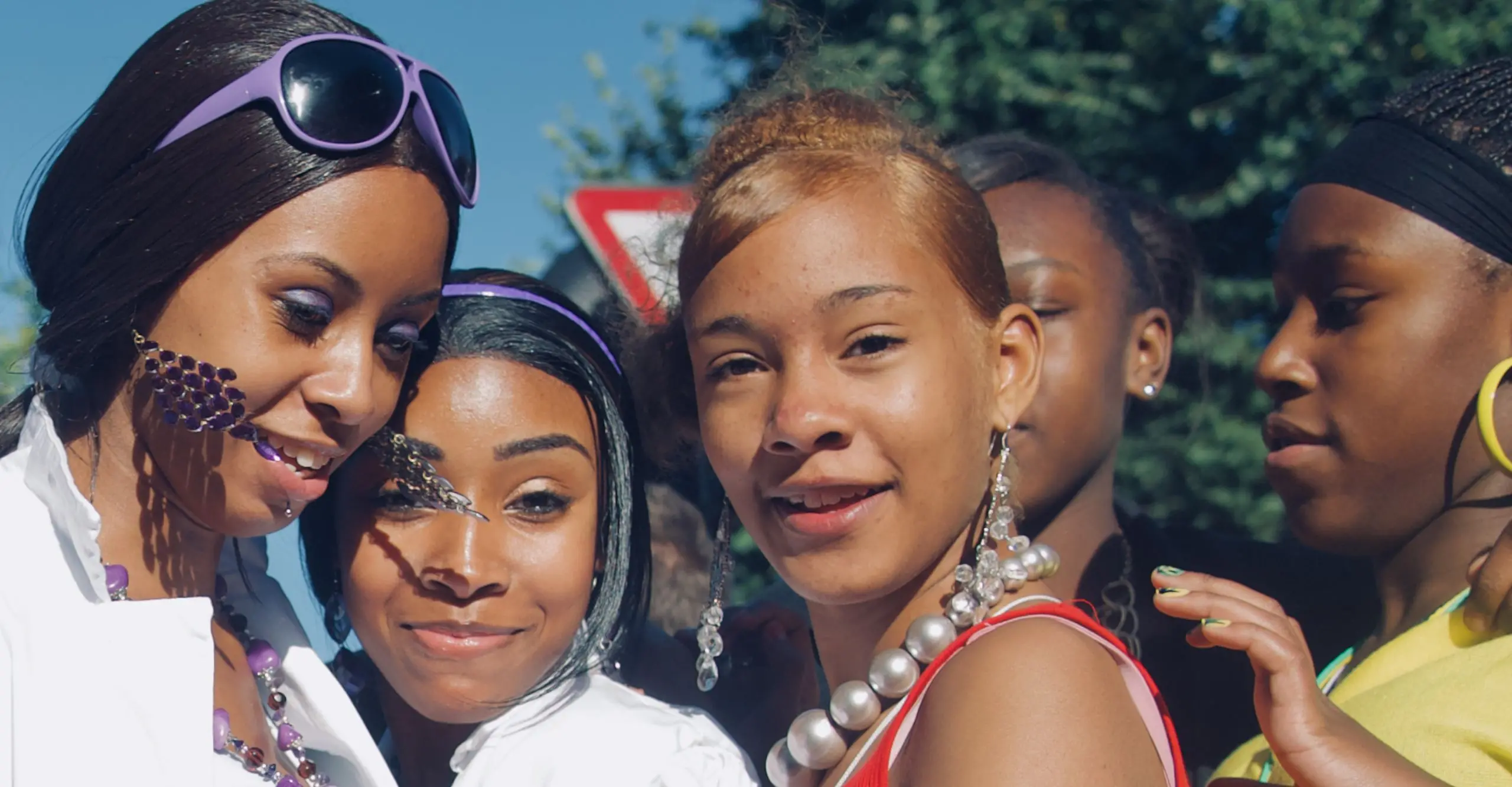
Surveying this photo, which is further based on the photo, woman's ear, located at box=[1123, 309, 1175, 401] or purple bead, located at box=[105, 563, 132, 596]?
woman's ear, located at box=[1123, 309, 1175, 401]

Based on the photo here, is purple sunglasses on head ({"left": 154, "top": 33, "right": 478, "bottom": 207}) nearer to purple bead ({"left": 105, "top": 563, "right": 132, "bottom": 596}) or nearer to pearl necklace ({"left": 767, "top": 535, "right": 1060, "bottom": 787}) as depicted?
purple bead ({"left": 105, "top": 563, "right": 132, "bottom": 596})

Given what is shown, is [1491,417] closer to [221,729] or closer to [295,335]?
[295,335]

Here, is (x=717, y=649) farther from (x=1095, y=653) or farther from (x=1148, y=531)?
(x=1148, y=531)

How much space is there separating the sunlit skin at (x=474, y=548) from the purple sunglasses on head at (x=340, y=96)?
410mm

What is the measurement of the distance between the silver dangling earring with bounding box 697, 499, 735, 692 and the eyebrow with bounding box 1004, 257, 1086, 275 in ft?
3.05

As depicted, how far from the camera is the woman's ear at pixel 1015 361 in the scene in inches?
84.8

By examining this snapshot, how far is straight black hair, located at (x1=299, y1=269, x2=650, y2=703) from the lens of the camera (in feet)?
8.21

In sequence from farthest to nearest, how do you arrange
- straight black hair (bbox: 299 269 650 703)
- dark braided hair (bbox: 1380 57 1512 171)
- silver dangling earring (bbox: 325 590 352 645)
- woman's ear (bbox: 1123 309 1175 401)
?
woman's ear (bbox: 1123 309 1175 401) < silver dangling earring (bbox: 325 590 352 645) < straight black hair (bbox: 299 269 650 703) < dark braided hair (bbox: 1380 57 1512 171)

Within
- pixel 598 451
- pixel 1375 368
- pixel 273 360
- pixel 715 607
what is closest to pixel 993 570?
pixel 715 607

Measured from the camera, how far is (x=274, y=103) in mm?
2025

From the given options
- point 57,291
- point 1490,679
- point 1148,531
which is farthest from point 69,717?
point 1148,531

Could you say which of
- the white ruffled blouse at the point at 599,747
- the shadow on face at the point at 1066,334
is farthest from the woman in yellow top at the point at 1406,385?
the white ruffled blouse at the point at 599,747

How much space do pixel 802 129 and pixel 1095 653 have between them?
0.95 metres

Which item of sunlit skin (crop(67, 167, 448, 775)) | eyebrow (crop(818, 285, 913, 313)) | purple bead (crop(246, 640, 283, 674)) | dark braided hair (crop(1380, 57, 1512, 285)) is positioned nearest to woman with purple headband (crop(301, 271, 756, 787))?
purple bead (crop(246, 640, 283, 674))
